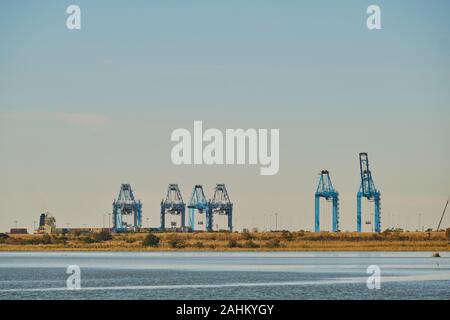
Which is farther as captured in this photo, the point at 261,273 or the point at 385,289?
the point at 261,273

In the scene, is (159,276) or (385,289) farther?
(159,276)

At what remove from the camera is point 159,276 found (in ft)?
375
